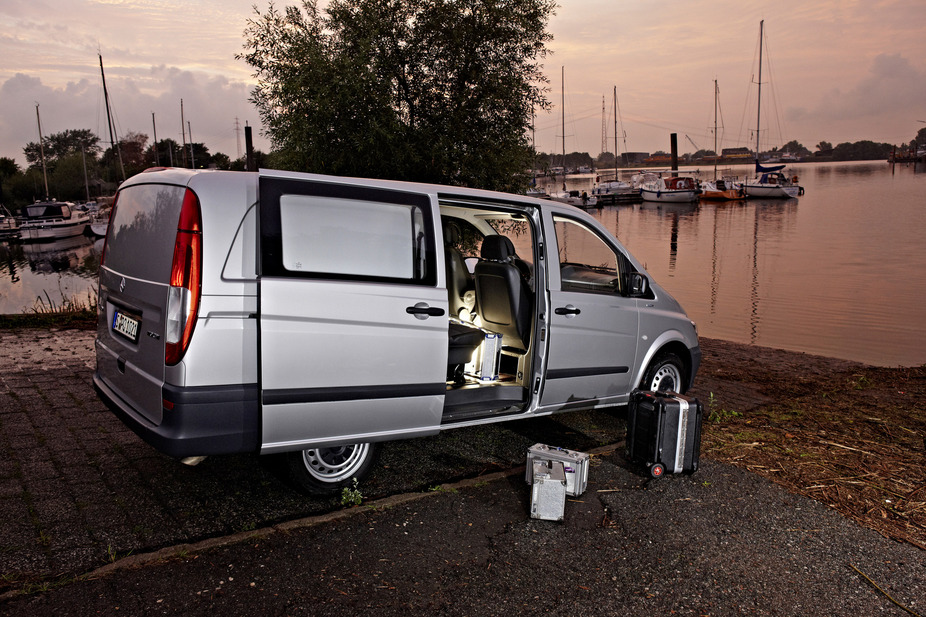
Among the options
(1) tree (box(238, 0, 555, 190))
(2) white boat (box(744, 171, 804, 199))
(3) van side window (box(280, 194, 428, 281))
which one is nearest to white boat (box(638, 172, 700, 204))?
(2) white boat (box(744, 171, 804, 199))

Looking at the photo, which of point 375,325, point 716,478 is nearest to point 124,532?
point 375,325

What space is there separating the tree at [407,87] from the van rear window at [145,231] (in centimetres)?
622

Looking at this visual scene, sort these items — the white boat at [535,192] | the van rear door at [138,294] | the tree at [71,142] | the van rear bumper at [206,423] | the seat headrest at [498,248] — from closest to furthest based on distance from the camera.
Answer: the van rear bumper at [206,423]
the van rear door at [138,294]
the seat headrest at [498,248]
the white boat at [535,192]
the tree at [71,142]

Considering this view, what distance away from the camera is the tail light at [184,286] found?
11.2 ft

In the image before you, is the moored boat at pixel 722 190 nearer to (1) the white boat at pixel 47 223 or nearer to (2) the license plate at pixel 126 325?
(1) the white boat at pixel 47 223

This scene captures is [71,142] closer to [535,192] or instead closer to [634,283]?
[535,192]

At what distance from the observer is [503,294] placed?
5.23m

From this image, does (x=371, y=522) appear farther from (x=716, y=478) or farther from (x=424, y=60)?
(x=424, y=60)

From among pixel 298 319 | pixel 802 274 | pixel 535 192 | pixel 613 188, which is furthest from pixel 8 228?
pixel 298 319

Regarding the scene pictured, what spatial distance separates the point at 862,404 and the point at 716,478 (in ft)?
11.2

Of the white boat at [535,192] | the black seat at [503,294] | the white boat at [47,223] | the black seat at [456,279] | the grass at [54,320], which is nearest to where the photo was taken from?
the black seat at [503,294]

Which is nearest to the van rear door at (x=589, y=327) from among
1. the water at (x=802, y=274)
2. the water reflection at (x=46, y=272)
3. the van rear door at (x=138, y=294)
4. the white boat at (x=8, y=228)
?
the van rear door at (x=138, y=294)

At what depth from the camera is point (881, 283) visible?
22500 mm

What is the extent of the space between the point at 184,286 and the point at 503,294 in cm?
252
